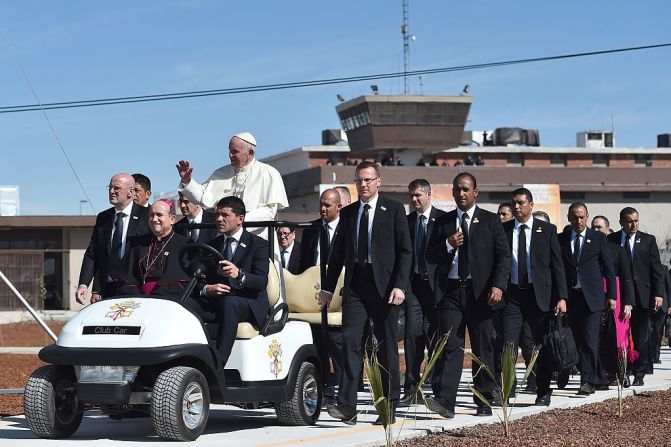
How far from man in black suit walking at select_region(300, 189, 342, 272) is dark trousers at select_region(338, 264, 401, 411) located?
64.4 inches

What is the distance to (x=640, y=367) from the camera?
1594 centimetres

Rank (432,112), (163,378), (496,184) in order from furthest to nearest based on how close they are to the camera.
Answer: (432,112)
(496,184)
(163,378)

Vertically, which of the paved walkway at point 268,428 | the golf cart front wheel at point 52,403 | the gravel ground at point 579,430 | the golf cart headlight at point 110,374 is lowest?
the gravel ground at point 579,430

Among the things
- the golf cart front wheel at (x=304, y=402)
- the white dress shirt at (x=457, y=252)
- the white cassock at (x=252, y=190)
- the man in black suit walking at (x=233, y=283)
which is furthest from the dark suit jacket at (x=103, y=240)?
the white dress shirt at (x=457, y=252)

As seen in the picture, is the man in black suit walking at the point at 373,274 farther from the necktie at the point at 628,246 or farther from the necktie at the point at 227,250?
the necktie at the point at 628,246

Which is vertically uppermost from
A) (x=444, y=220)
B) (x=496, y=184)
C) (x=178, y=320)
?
(x=496, y=184)

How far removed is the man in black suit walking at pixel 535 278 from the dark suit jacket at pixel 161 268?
3.77 meters

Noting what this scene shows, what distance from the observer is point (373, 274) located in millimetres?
10945

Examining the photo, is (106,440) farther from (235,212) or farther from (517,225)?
(517,225)

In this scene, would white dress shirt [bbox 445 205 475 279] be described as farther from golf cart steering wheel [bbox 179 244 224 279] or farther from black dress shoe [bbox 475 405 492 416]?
golf cart steering wheel [bbox 179 244 224 279]

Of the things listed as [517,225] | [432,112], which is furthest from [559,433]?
[432,112]

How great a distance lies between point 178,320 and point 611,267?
676 cm

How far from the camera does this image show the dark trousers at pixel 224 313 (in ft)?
32.9

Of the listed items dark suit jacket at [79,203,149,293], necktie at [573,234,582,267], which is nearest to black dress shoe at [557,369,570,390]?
necktie at [573,234,582,267]
